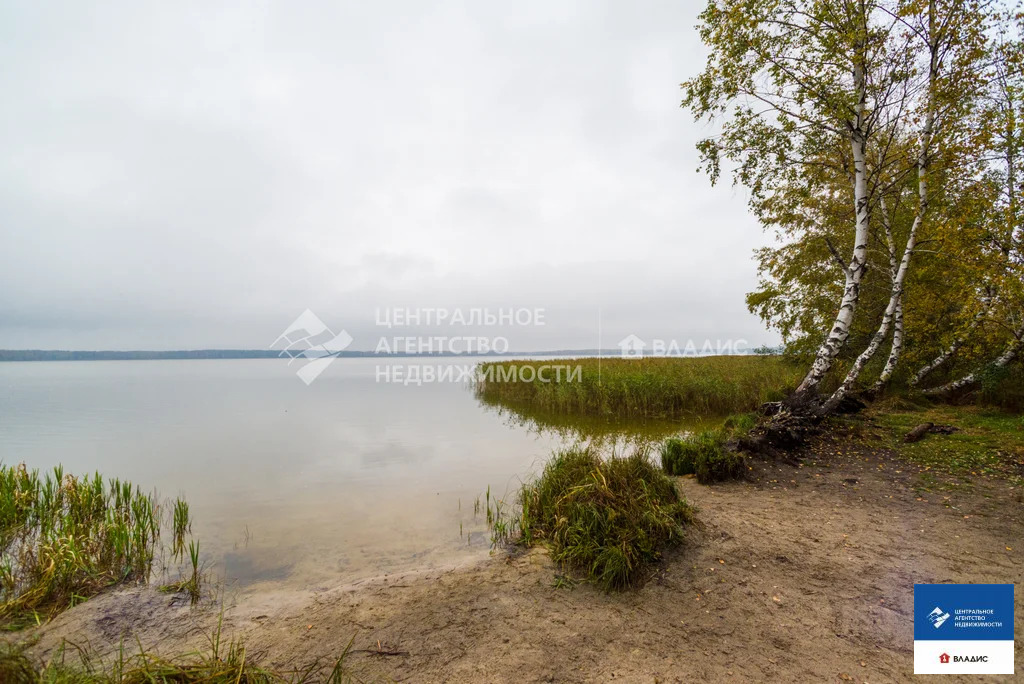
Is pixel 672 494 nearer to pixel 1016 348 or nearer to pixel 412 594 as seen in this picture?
pixel 412 594

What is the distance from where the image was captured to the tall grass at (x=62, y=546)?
173 inches

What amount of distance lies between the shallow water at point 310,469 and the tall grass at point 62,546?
837 millimetres

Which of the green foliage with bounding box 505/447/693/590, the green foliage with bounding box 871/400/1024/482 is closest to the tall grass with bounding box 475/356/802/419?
the green foliage with bounding box 871/400/1024/482

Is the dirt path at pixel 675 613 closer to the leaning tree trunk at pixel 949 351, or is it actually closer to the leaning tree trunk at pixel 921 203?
the leaning tree trunk at pixel 921 203

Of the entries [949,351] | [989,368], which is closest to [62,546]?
[949,351]

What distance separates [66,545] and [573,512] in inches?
228

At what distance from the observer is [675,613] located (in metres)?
3.73

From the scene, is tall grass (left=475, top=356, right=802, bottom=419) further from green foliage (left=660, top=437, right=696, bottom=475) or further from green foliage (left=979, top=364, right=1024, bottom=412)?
green foliage (left=660, top=437, right=696, bottom=475)

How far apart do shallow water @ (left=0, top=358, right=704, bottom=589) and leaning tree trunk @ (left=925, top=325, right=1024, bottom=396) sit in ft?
24.8

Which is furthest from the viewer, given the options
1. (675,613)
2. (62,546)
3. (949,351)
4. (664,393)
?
(664,393)

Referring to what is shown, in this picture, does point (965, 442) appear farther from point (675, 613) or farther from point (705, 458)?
point (675, 613)

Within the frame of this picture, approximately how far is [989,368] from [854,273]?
538 centimetres

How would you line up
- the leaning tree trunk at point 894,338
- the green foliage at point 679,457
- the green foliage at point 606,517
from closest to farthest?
the green foliage at point 606,517, the green foliage at point 679,457, the leaning tree trunk at point 894,338

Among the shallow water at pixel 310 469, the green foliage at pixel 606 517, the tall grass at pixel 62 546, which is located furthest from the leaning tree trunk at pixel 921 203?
the tall grass at pixel 62 546
